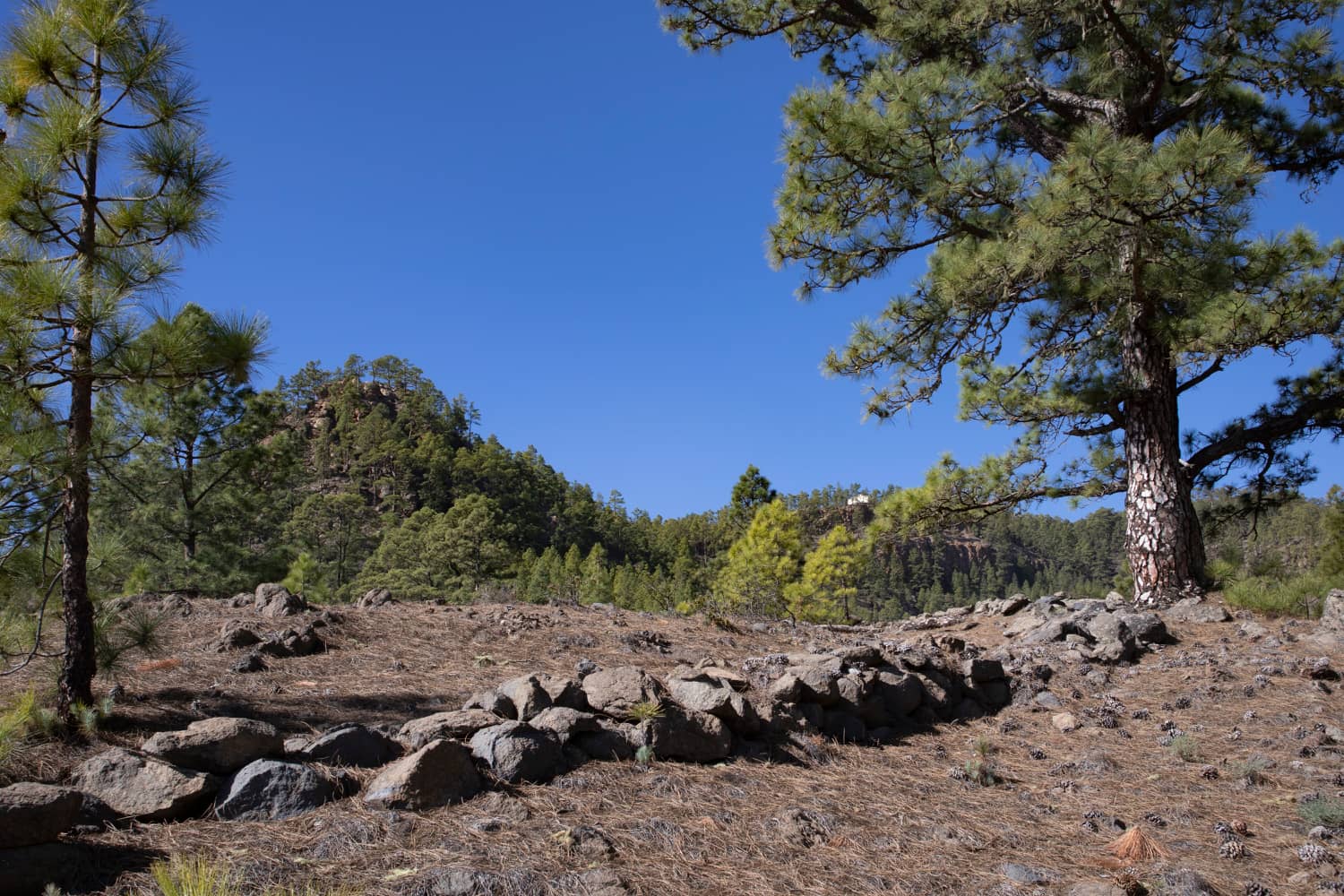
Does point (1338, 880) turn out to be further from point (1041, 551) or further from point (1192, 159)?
point (1041, 551)

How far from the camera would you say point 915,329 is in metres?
8.83

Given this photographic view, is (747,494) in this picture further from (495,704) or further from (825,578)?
(495,704)

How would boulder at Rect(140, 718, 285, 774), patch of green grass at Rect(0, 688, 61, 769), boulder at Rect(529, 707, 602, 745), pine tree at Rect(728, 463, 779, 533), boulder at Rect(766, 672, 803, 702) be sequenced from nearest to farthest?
patch of green grass at Rect(0, 688, 61, 769), boulder at Rect(140, 718, 285, 774), boulder at Rect(529, 707, 602, 745), boulder at Rect(766, 672, 803, 702), pine tree at Rect(728, 463, 779, 533)

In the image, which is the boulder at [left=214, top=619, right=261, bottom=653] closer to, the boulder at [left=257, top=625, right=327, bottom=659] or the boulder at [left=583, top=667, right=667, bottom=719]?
the boulder at [left=257, top=625, right=327, bottom=659]

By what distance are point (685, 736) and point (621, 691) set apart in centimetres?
48

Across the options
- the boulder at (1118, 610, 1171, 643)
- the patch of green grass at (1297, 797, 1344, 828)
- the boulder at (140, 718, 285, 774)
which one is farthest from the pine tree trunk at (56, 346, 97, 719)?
the boulder at (1118, 610, 1171, 643)

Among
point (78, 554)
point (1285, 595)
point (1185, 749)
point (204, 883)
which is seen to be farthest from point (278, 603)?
point (1285, 595)

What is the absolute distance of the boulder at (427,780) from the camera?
131 inches

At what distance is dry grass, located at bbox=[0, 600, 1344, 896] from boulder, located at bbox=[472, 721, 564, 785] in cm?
9

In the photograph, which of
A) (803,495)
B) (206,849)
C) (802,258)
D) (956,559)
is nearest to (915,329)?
(802,258)

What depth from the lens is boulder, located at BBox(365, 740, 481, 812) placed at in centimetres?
332

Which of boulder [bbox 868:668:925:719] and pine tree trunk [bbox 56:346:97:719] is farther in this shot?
boulder [bbox 868:668:925:719]

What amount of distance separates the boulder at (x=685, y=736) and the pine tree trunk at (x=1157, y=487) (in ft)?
21.5

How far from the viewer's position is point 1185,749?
4.68 meters
